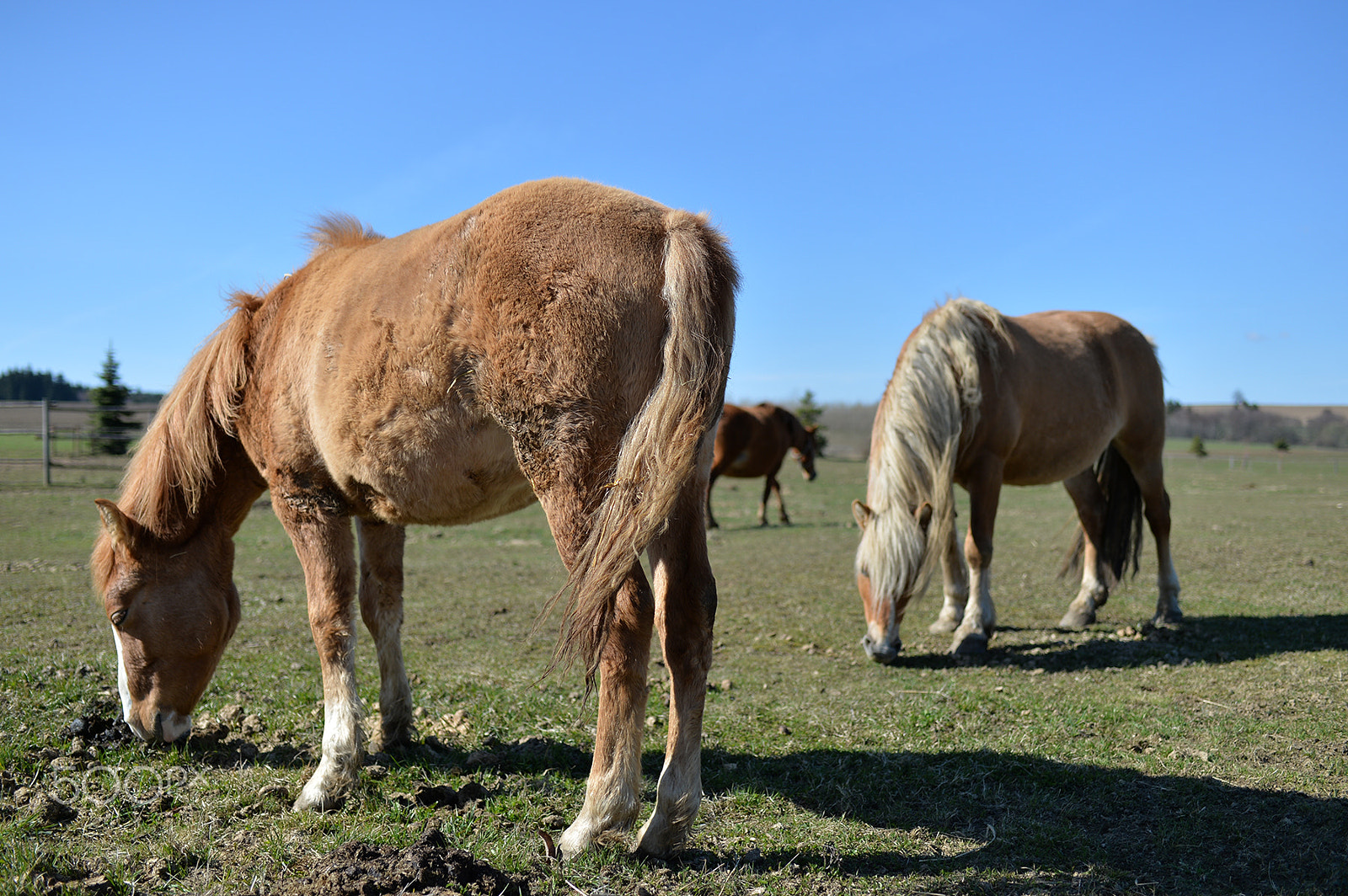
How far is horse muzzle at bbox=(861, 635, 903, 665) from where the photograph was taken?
537 cm

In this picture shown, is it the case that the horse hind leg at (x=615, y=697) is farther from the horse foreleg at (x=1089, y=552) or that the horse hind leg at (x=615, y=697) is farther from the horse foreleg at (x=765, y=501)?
the horse foreleg at (x=765, y=501)

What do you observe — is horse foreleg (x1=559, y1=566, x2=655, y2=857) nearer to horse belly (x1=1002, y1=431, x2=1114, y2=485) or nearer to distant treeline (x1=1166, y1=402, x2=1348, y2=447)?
horse belly (x1=1002, y1=431, x2=1114, y2=485)

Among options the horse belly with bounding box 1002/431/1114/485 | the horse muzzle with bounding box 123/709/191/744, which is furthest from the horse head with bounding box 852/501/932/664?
the horse muzzle with bounding box 123/709/191/744

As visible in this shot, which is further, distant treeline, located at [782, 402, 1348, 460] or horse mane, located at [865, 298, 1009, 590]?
distant treeline, located at [782, 402, 1348, 460]

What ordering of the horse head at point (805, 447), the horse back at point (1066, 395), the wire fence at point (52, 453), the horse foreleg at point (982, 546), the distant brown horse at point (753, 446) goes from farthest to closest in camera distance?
the horse head at point (805, 447) < the wire fence at point (52, 453) < the distant brown horse at point (753, 446) < the horse back at point (1066, 395) < the horse foreleg at point (982, 546)

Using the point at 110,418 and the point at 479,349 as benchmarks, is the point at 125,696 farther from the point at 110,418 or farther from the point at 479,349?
the point at 110,418

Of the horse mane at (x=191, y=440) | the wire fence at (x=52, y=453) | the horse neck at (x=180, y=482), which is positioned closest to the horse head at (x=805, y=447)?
the wire fence at (x=52, y=453)

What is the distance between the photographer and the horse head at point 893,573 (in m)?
5.36

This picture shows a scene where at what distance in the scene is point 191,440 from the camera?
3.61 metres

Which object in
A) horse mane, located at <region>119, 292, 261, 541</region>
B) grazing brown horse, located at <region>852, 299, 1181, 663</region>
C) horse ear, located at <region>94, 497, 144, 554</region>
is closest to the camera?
horse ear, located at <region>94, 497, 144, 554</region>

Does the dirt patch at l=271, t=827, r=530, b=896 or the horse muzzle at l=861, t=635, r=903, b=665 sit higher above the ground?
the dirt patch at l=271, t=827, r=530, b=896

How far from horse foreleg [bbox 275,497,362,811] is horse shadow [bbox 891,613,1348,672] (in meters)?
3.77

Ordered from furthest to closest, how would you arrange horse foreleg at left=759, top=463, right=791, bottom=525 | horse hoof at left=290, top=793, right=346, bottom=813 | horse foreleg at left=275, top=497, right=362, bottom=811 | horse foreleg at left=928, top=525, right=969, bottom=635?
horse foreleg at left=759, top=463, right=791, bottom=525
horse foreleg at left=928, top=525, right=969, bottom=635
horse foreleg at left=275, top=497, right=362, bottom=811
horse hoof at left=290, top=793, right=346, bottom=813

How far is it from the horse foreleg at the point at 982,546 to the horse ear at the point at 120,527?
5.27 metres
